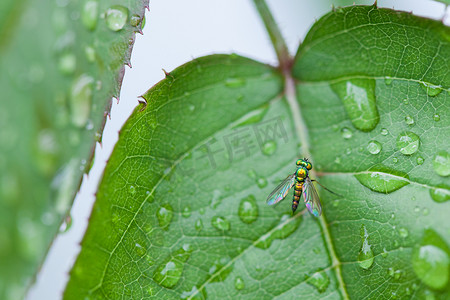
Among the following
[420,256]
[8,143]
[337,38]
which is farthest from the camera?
[337,38]

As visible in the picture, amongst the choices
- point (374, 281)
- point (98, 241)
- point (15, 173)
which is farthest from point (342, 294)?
point (15, 173)

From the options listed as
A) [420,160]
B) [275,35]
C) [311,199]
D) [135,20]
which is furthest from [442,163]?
[135,20]

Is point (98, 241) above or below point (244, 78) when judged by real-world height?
below

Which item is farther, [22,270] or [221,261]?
[221,261]

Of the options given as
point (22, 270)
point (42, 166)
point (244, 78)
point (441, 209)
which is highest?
point (244, 78)

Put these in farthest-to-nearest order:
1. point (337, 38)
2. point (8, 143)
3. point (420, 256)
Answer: point (337, 38) → point (420, 256) → point (8, 143)

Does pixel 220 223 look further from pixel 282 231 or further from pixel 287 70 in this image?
pixel 287 70

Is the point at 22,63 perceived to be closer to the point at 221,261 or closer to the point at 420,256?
the point at 221,261

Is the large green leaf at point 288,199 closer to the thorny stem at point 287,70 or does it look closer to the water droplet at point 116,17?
the thorny stem at point 287,70
